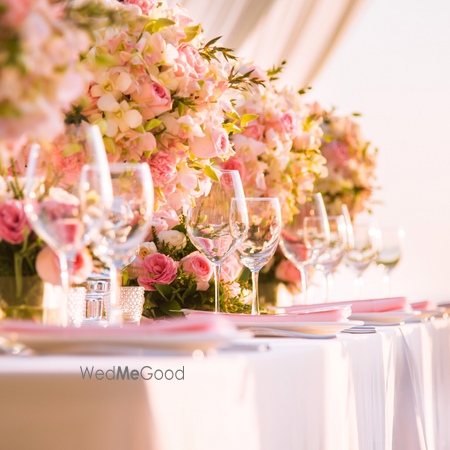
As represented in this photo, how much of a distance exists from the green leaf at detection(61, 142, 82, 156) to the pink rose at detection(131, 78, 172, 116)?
0.48m

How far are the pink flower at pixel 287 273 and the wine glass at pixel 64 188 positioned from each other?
53.5 inches

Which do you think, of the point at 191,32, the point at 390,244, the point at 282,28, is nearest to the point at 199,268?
the point at 191,32

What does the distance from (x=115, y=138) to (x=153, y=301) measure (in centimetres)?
41

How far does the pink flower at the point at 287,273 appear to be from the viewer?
200 centimetres

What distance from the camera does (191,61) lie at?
3.97 ft

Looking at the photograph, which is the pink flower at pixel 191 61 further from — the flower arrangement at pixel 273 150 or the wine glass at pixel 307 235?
the flower arrangement at pixel 273 150

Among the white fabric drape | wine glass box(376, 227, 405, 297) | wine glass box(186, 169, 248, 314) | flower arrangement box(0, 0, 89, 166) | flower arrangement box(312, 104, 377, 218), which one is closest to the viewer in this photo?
flower arrangement box(0, 0, 89, 166)

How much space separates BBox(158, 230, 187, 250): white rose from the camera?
4.56ft

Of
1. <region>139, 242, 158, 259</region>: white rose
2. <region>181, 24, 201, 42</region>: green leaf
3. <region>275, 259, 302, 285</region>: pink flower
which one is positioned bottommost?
<region>275, 259, 302, 285</region>: pink flower

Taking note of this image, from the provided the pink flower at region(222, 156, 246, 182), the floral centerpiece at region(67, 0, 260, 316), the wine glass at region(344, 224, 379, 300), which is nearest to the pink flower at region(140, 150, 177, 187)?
the floral centerpiece at region(67, 0, 260, 316)

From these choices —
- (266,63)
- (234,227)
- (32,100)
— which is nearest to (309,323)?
(234,227)

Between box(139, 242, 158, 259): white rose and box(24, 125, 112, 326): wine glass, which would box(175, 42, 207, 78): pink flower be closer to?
box(139, 242, 158, 259): white rose

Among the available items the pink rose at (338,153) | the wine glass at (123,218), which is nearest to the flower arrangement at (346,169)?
the pink rose at (338,153)

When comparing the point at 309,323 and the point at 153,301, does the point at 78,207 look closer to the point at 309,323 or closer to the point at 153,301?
the point at 309,323
